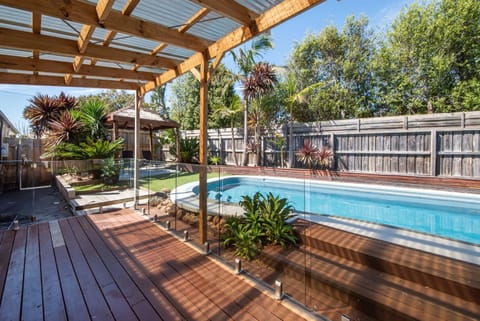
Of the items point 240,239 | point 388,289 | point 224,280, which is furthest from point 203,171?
point 388,289

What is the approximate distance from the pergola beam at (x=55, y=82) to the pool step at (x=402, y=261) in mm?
4431

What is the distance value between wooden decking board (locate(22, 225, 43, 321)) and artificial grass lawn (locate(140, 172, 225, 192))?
67.0 inches

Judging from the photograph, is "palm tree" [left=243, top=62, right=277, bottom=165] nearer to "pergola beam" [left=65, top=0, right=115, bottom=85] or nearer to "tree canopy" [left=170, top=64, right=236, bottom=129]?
"tree canopy" [left=170, top=64, right=236, bottom=129]

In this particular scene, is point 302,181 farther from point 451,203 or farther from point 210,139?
point 210,139

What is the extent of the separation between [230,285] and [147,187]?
2777 mm

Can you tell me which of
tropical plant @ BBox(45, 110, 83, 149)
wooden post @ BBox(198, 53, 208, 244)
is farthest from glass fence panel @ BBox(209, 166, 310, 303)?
tropical plant @ BBox(45, 110, 83, 149)

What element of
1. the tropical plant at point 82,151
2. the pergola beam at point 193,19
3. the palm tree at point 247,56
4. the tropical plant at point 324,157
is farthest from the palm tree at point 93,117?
the tropical plant at point 324,157

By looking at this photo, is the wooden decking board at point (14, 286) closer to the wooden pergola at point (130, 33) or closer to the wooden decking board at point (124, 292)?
the wooden decking board at point (124, 292)

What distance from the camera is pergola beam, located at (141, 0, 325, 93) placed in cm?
204

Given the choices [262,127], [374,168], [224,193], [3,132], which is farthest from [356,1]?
[3,132]

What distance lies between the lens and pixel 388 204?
178 cm

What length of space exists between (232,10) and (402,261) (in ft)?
9.32

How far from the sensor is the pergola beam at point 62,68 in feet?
10.6

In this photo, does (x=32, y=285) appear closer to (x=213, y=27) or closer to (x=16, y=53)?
(x=16, y=53)
